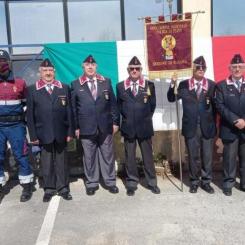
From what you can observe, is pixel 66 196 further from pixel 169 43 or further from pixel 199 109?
pixel 169 43

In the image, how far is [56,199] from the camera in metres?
5.46

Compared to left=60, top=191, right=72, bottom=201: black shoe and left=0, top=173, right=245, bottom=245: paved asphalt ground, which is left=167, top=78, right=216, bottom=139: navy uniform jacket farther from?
left=60, top=191, right=72, bottom=201: black shoe

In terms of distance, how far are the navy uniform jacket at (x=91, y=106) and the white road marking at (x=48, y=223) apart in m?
0.98

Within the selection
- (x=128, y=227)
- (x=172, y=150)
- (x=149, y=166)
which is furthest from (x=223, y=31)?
(x=128, y=227)

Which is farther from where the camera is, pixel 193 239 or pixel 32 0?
pixel 32 0

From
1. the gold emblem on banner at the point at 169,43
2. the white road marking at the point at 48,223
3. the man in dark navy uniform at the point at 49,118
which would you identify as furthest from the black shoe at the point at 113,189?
the gold emblem on banner at the point at 169,43

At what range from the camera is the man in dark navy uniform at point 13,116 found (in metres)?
5.21

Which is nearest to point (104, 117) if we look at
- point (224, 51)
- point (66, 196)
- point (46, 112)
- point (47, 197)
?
point (46, 112)

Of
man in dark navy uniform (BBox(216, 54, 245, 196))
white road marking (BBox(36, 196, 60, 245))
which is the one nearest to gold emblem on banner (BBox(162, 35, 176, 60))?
man in dark navy uniform (BBox(216, 54, 245, 196))

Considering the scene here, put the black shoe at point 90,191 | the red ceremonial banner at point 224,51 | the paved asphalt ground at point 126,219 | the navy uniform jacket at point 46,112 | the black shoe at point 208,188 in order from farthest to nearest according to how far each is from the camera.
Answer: the red ceremonial banner at point 224,51
the black shoe at point 90,191
the black shoe at point 208,188
the navy uniform jacket at point 46,112
the paved asphalt ground at point 126,219

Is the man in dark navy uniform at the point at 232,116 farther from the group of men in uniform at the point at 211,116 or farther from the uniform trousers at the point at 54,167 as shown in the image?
the uniform trousers at the point at 54,167

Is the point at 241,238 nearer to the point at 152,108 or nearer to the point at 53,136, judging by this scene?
the point at 152,108

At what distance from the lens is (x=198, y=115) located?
5.36m

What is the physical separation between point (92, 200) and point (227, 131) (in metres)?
2.02
